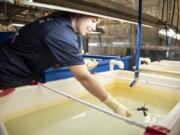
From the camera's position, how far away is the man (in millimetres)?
1000

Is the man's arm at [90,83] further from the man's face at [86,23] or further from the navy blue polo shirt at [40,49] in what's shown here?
the man's face at [86,23]

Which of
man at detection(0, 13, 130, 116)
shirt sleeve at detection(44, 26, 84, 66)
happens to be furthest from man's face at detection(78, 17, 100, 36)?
shirt sleeve at detection(44, 26, 84, 66)

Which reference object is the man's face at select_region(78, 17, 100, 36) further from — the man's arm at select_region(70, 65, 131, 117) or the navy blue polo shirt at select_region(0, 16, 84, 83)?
the man's arm at select_region(70, 65, 131, 117)

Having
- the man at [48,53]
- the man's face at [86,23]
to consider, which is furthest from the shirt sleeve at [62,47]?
the man's face at [86,23]

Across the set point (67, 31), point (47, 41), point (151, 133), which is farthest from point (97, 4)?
point (151, 133)

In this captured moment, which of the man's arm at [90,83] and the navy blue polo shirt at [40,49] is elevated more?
the navy blue polo shirt at [40,49]

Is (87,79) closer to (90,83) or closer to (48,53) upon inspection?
(90,83)

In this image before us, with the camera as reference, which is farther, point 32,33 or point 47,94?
point 47,94

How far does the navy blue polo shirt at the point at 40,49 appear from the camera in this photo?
1.00m

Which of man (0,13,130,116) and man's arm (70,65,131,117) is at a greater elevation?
man (0,13,130,116)

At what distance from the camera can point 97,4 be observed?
1.02 m

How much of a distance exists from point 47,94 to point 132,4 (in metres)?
3.70

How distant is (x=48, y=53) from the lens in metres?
1.05

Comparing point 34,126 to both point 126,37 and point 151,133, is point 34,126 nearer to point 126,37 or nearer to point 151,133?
point 151,133
